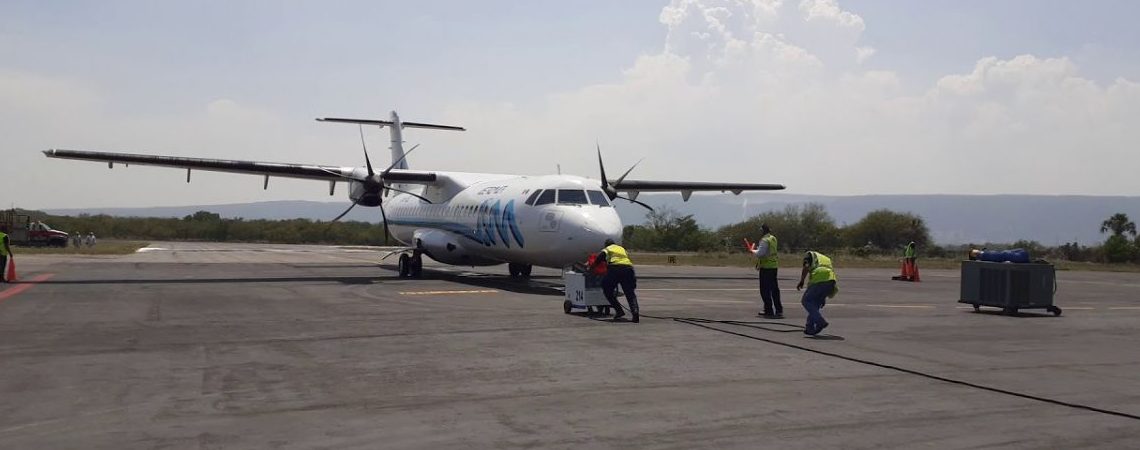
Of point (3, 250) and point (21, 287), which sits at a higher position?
point (3, 250)

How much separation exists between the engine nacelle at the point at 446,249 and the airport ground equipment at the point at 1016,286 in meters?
13.3

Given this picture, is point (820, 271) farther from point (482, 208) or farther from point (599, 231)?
point (482, 208)

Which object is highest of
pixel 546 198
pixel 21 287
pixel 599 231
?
pixel 546 198

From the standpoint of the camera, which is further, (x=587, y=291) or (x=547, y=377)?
(x=587, y=291)

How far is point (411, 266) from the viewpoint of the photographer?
2697 cm

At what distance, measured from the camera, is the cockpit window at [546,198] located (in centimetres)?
2177

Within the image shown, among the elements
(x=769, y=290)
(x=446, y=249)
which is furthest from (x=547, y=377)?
(x=446, y=249)

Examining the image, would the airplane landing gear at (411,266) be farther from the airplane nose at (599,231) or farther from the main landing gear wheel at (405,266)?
the airplane nose at (599,231)

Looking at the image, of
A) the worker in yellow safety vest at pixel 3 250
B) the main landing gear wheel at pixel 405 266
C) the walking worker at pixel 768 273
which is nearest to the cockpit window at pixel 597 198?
the walking worker at pixel 768 273

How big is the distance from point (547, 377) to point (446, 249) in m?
18.0

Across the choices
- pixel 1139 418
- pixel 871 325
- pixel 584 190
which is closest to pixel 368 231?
pixel 584 190

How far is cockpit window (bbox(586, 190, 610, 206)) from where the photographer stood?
2156 centimetres

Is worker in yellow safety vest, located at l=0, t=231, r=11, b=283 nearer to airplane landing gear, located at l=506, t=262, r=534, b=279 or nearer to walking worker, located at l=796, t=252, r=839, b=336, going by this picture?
airplane landing gear, located at l=506, t=262, r=534, b=279

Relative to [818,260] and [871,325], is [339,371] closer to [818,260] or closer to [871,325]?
[818,260]
